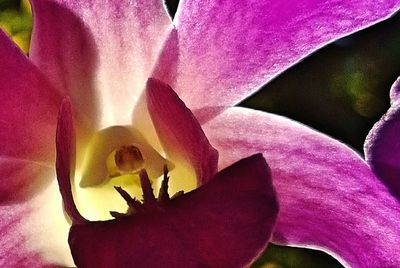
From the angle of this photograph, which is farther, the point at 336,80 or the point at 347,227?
the point at 336,80

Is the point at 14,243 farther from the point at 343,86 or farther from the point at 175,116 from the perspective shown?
→ the point at 343,86

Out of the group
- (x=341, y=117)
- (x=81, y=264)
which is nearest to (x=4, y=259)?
(x=81, y=264)

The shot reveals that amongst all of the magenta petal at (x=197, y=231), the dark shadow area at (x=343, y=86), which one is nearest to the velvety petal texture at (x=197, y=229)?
the magenta petal at (x=197, y=231)

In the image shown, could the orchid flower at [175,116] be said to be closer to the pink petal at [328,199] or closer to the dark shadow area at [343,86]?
the pink petal at [328,199]

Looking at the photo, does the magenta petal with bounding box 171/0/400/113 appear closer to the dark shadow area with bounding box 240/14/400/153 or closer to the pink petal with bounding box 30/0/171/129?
the pink petal with bounding box 30/0/171/129

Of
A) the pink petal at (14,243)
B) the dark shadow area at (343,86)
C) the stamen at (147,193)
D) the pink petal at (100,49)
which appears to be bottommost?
the pink petal at (14,243)

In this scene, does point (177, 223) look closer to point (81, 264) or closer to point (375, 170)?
point (81, 264)

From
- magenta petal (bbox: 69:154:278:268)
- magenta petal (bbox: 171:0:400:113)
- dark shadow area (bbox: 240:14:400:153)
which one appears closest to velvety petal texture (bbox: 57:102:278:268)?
magenta petal (bbox: 69:154:278:268)
